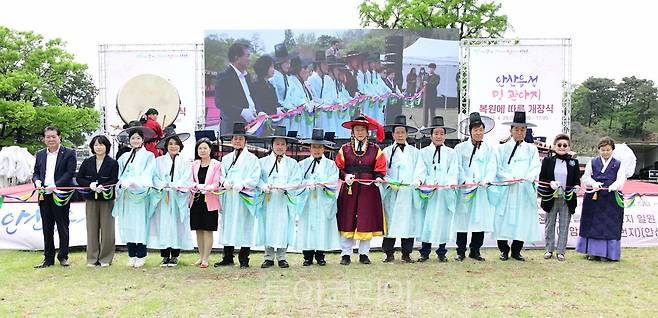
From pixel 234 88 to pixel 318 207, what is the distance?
1163cm

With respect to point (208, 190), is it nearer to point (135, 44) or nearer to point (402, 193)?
point (402, 193)

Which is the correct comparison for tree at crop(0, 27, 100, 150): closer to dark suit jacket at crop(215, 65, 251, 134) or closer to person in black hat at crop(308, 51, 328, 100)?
dark suit jacket at crop(215, 65, 251, 134)

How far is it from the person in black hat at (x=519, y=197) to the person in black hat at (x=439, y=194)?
543 millimetres

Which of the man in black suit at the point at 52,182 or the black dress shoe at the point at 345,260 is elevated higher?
the man in black suit at the point at 52,182

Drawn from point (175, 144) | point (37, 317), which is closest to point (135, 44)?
point (175, 144)

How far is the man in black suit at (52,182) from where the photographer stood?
20.6 ft

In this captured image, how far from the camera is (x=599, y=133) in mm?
39531

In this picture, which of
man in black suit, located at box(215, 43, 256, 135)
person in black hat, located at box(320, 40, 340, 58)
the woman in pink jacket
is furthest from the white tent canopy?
the woman in pink jacket

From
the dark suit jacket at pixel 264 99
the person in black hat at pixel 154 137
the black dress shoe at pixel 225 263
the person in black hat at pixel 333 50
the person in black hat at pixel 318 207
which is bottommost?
the black dress shoe at pixel 225 263

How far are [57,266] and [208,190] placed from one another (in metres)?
1.93

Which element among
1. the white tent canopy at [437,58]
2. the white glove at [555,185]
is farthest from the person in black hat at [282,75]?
the white glove at [555,185]

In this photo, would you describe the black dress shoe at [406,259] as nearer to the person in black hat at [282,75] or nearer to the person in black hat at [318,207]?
the person in black hat at [318,207]

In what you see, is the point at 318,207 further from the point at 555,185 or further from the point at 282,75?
the point at 282,75

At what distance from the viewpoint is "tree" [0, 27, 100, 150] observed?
72.2ft
